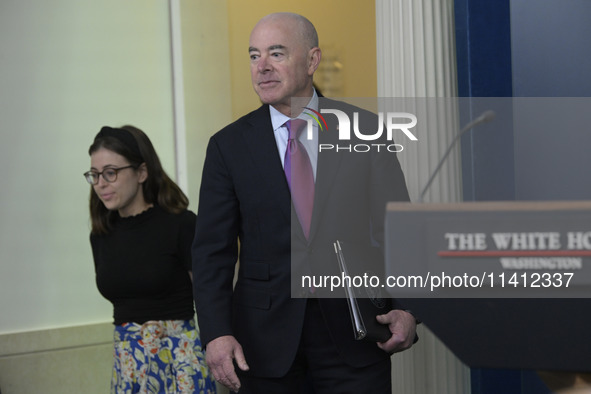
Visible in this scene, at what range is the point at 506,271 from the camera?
880 millimetres

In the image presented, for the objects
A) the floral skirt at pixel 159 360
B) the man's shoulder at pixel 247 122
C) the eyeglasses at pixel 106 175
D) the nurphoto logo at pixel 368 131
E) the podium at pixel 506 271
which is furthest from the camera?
the eyeglasses at pixel 106 175

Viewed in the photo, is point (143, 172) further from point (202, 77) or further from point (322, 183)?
point (202, 77)

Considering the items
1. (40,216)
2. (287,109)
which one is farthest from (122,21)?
(287,109)

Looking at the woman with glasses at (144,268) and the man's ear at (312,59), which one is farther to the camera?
the woman with glasses at (144,268)

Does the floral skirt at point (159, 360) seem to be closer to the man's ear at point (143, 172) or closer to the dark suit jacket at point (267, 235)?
the man's ear at point (143, 172)

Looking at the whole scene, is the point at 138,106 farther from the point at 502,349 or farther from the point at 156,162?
the point at 502,349

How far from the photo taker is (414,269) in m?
0.89

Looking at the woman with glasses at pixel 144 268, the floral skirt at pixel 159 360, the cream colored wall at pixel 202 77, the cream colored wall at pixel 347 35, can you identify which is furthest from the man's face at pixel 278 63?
the cream colored wall at pixel 347 35

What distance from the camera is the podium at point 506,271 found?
0.86m

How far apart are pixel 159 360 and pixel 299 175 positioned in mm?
1274

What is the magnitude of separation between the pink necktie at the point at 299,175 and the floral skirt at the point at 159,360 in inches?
45.7

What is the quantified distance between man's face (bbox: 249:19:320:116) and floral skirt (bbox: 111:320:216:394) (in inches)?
48.2

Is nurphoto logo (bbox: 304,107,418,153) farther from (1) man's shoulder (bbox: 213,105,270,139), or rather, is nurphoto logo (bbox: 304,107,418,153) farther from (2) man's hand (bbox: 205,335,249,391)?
(2) man's hand (bbox: 205,335,249,391)

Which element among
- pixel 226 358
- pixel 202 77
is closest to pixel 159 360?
pixel 226 358
